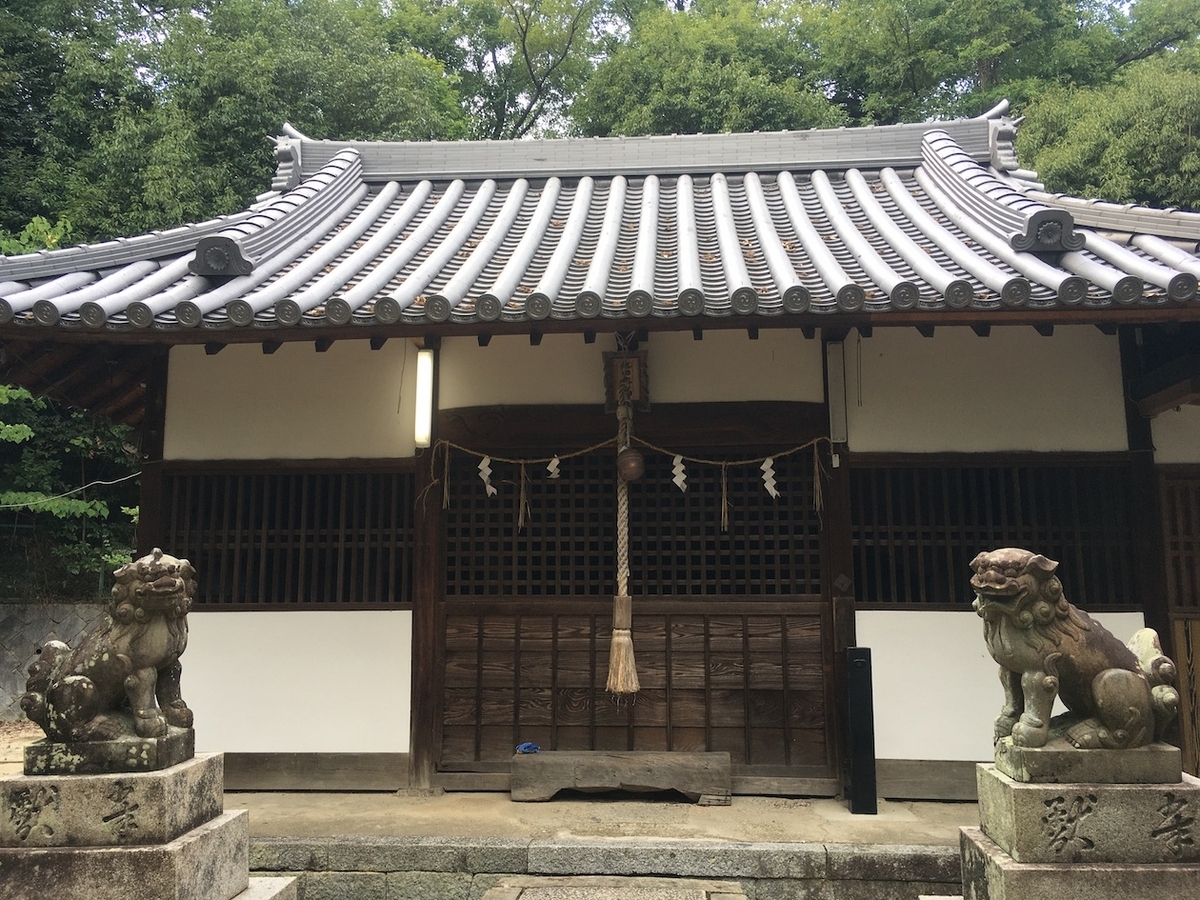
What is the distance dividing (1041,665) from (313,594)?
19.0 feet

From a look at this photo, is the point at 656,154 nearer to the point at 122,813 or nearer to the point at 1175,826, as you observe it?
the point at 1175,826

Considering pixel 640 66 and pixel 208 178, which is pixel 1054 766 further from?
pixel 640 66

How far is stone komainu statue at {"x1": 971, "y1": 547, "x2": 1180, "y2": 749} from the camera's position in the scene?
4105 mm

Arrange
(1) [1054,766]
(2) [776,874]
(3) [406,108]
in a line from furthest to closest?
(3) [406,108] < (2) [776,874] < (1) [1054,766]

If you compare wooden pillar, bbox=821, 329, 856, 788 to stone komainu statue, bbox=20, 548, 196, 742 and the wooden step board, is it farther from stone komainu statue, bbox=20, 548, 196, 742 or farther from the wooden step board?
stone komainu statue, bbox=20, 548, 196, 742

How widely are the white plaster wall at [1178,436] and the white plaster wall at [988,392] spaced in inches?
12.3

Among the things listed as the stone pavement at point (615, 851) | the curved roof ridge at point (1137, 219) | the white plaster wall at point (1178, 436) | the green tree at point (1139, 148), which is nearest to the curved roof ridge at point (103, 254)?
the stone pavement at point (615, 851)

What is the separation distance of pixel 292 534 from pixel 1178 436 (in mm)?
7808

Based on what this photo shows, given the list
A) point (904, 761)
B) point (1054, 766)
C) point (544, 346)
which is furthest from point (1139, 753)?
point (544, 346)

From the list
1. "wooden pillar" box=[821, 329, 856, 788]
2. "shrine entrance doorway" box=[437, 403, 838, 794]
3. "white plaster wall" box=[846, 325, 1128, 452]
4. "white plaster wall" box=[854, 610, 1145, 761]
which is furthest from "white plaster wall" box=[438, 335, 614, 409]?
"white plaster wall" box=[854, 610, 1145, 761]

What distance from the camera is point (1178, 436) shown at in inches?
283

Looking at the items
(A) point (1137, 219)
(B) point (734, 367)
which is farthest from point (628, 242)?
(A) point (1137, 219)

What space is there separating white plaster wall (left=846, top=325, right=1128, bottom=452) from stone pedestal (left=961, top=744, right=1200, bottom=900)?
356cm

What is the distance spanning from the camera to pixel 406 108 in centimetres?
2219
